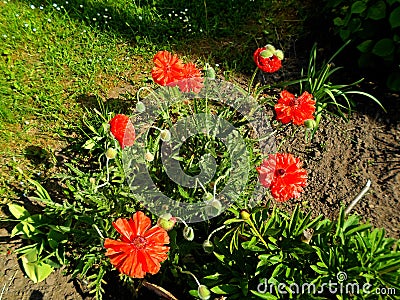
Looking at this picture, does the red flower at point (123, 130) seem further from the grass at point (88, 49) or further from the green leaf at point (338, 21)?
the green leaf at point (338, 21)

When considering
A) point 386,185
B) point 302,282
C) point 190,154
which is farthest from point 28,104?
point 386,185

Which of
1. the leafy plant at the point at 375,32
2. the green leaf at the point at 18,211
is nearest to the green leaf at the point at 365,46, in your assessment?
the leafy plant at the point at 375,32

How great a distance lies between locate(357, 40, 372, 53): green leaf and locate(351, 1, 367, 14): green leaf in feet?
0.60

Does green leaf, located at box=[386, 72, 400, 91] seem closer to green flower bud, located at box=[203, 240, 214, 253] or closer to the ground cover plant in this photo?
the ground cover plant

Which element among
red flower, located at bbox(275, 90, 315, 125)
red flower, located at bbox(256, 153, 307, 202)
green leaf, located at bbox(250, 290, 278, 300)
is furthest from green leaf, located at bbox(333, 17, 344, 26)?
green leaf, located at bbox(250, 290, 278, 300)

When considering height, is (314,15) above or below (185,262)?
above

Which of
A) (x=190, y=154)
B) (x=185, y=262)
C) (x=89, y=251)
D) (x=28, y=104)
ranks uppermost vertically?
(x=28, y=104)

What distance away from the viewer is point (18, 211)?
191cm

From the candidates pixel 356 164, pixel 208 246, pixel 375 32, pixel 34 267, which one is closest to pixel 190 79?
pixel 208 246

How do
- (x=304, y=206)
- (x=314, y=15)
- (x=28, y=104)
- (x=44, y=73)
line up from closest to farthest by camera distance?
(x=304, y=206)
(x=28, y=104)
(x=44, y=73)
(x=314, y=15)

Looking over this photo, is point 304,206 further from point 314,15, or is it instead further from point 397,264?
point 314,15

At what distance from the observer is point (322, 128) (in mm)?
2510

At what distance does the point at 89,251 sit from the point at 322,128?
57.7 inches

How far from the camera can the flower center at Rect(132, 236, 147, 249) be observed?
1.37 metres
